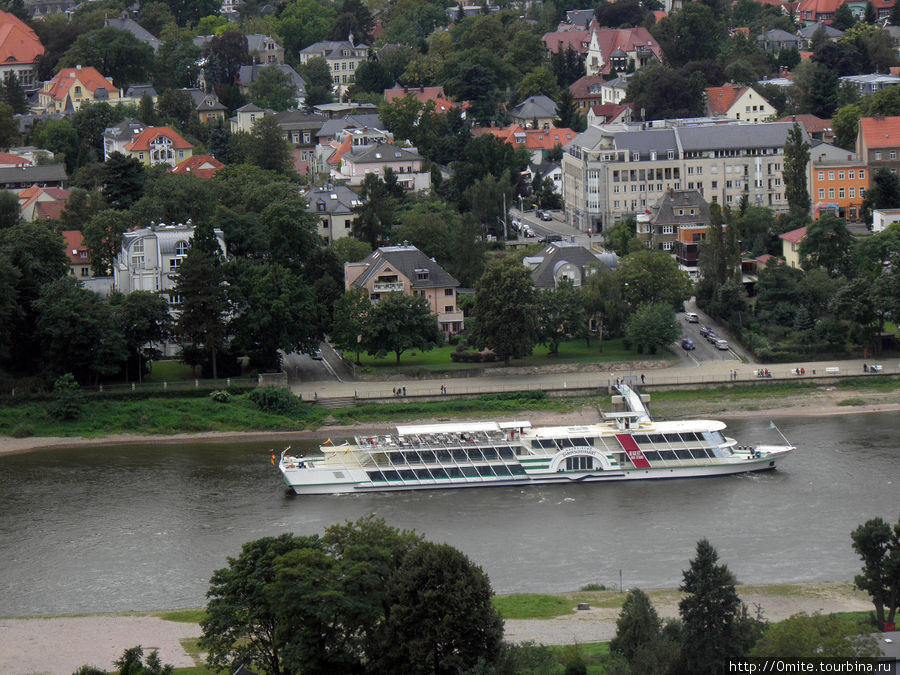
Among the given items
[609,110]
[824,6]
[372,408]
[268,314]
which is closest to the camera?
[372,408]

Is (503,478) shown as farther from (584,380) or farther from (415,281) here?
(415,281)

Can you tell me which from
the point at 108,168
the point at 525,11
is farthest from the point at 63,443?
the point at 525,11

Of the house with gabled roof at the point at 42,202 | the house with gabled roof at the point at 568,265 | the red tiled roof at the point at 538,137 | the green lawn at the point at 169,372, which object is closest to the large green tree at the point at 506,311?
the house with gabled roof at the point at 568,265

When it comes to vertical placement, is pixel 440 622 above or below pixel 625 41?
below

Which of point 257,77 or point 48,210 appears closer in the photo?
point 48,210

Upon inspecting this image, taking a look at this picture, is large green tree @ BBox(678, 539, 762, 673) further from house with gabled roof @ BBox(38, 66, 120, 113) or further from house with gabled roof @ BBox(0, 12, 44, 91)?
house with gabled roof @ BBox(0, 12, 44, 91)

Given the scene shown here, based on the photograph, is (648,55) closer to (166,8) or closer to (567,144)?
(567,144)

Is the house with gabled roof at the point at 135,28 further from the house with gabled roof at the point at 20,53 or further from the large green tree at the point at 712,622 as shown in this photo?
the large green tree at the point at 712,622

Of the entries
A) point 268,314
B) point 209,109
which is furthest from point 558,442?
point 209,109
